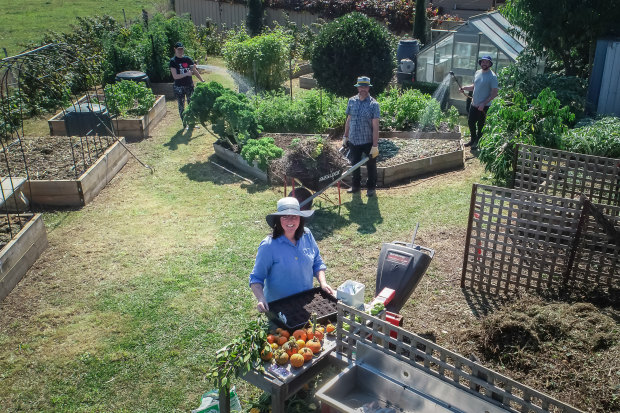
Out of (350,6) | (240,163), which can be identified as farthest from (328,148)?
(350,6)

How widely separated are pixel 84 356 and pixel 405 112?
8.10 m

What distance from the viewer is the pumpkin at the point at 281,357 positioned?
12.8 ft

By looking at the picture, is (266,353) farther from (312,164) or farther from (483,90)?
(483,90)

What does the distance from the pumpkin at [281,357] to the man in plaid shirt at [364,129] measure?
513cm

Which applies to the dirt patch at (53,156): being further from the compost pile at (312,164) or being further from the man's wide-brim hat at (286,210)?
the man's wide-brim hat at (286,210)

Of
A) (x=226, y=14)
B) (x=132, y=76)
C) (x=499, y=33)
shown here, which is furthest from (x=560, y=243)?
(x=226, y=14)

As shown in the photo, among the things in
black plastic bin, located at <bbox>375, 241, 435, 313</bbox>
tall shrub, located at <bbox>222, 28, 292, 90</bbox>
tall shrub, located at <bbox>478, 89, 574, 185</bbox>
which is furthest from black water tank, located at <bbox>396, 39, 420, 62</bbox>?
black plastic bin, located at <bbox>375, 241, 435, 313</bbox>

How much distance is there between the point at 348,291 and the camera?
4.38m

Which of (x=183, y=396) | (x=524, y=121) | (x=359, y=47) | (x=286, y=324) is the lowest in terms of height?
(x=183, y=396)

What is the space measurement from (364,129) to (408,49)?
7.36 metres

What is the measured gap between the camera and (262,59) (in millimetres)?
14812

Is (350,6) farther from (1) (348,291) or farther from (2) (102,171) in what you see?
(1) (348,291)

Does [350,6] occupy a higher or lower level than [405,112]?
higher

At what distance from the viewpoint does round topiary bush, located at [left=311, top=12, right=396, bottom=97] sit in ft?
37.8
